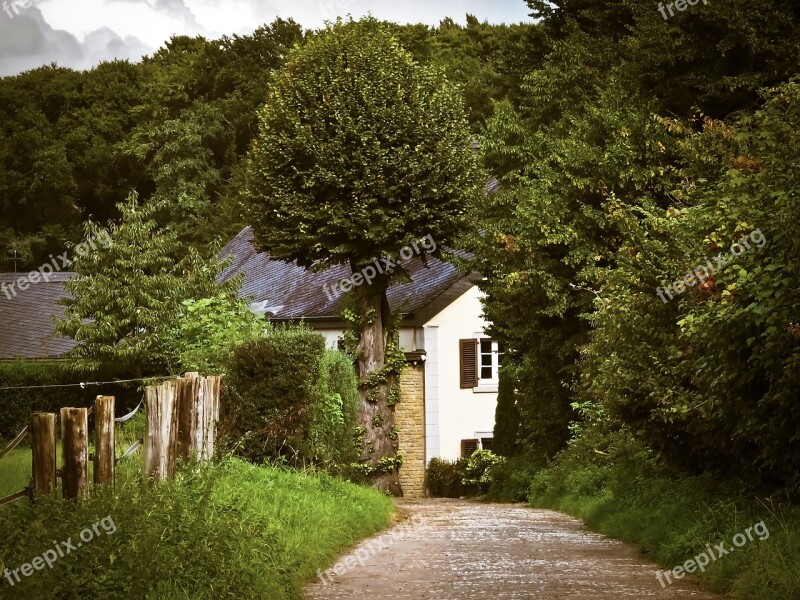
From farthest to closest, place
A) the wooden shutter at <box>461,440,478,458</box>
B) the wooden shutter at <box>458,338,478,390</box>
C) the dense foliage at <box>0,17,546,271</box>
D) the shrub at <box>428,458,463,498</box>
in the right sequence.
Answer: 1. the dense foliage at <box>0,17,546,271</box>
2. the wooden shutter at <box>458,338,478,390</box>
3. the wooden shutter at <box>461,440,478,458</box>
4. the shrub at <box>428,458,463,498</box>

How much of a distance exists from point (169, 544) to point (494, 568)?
3.75m

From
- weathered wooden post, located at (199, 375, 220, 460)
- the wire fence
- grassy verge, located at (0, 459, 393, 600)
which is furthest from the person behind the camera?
weathered wooden post, located at (199, 375, 220, 460)

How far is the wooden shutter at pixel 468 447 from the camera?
1516 inches

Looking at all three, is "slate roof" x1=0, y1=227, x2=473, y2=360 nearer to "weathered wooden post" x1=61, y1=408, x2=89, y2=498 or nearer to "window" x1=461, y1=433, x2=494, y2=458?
"window" x1=461, y1=433, x2=494, y2=458

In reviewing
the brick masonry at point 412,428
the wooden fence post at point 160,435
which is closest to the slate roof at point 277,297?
the brick masonry at point 412,428

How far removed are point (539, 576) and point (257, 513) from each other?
9.66 ft

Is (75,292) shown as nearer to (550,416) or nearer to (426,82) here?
(426,82)

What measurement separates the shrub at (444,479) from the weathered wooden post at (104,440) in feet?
87.6

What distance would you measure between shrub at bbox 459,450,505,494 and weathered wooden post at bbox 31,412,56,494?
2635cm

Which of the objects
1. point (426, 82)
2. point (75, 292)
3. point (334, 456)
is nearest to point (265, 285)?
point (75, 292)

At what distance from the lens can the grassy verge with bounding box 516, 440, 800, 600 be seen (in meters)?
9.37

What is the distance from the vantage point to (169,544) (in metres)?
8.94

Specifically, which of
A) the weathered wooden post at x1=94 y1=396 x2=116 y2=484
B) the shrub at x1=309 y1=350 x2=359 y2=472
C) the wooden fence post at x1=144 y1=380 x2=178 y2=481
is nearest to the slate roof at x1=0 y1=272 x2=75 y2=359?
the shrub at x1=309 y1=350 x2=359 y2=472

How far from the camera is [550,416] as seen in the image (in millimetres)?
27859
